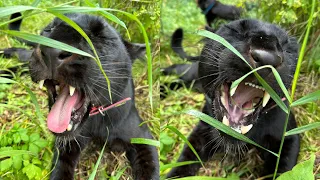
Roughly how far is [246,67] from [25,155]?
899 millimetres

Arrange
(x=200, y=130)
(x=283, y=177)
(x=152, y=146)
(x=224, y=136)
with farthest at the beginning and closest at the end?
1. (x=200, y=130)
2. (x=152, y=146)
3. (x=224, y=136)
4. (x=283, y=177)

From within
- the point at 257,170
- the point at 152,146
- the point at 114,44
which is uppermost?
the point at 114,44

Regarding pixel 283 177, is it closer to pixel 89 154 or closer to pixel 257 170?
pixel 257 170

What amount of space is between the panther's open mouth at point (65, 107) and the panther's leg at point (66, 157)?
0.22 meters

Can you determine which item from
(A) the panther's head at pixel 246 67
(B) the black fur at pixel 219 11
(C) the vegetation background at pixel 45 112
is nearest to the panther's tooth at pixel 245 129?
(A) the panther's head at pixel 246 67

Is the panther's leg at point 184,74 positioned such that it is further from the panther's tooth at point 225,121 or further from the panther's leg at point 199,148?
the panther's tooth at point 225,121

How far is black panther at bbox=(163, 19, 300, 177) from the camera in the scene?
4.35 feet

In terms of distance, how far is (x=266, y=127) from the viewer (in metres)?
1.68

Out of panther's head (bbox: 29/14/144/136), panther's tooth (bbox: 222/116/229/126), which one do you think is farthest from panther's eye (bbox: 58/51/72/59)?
panther's tooth (bbox: 222/116/229/126)

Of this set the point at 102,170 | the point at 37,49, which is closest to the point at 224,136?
the point at 102,170

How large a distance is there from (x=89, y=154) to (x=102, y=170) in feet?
0.48

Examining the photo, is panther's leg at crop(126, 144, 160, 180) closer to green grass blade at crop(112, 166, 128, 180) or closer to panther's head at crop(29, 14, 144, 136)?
green grass blade at crop(112, 166, 128, 180)

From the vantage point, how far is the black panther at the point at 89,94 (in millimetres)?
1271

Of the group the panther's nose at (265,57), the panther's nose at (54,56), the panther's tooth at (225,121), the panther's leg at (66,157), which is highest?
the panther's nose at (54,56)
